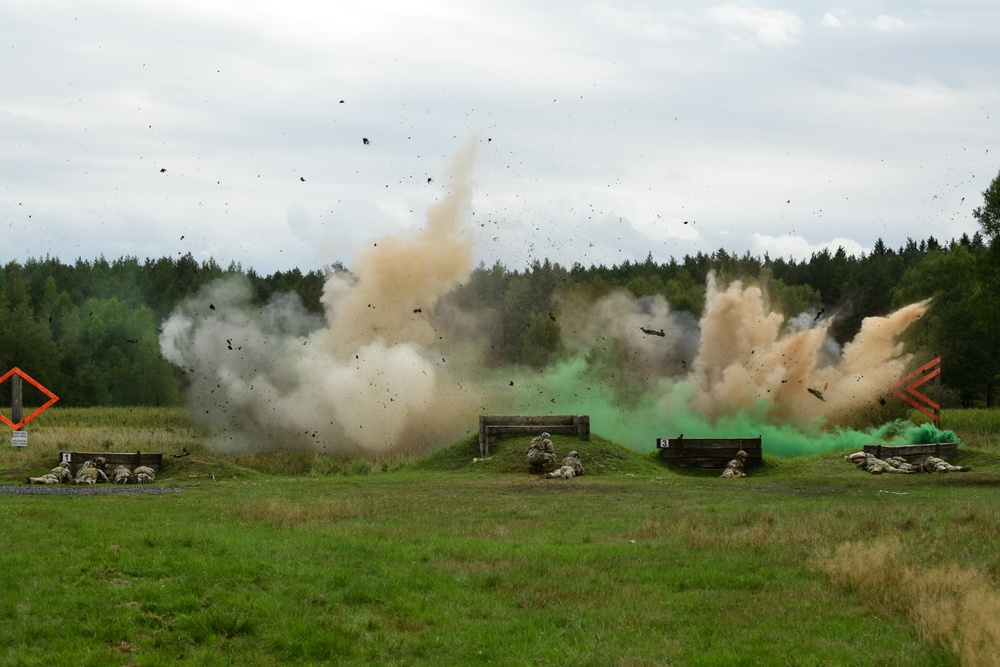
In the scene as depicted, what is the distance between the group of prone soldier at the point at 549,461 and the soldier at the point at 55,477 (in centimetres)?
1718

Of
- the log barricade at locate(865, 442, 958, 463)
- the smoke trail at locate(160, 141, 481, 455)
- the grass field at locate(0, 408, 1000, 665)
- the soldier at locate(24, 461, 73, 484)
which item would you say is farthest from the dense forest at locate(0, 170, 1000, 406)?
the grass field at locate(0, 408, 1000, 665)

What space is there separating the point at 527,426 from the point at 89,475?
722 inches

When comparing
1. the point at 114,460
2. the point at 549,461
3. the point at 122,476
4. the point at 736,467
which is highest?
the point at 114,460

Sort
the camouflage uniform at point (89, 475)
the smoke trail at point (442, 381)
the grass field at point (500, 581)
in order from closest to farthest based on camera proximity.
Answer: the grass field at point (500, 581)
the camouflage uniform at point (89, 475)
the smoke trail at point (442, 381)

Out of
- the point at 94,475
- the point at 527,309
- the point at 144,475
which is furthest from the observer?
the point at 527,309

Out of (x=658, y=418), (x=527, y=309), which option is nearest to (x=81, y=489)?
(x=658, y=418)

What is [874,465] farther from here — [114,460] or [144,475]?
[114,460]

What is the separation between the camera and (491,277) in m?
131

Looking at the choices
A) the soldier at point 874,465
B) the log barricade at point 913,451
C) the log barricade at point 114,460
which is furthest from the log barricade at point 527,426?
the log barricade at point 114,460

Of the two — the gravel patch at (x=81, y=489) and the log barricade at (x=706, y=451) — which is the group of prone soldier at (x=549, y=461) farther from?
the gravel patch at (x=81, y=489)

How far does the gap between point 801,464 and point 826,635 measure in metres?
31.9

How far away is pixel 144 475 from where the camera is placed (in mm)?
38875

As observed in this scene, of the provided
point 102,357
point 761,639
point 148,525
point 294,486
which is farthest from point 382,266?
point 102,357

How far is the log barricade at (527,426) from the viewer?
46.0 metres
